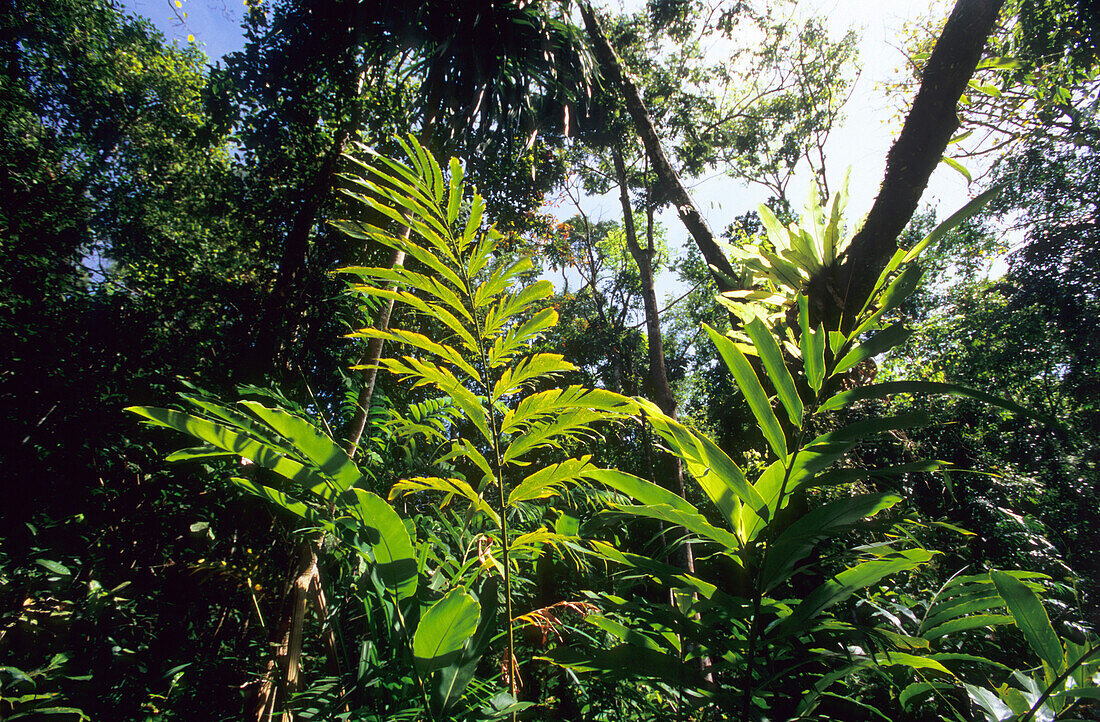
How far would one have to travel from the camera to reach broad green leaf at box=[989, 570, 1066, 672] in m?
0.54

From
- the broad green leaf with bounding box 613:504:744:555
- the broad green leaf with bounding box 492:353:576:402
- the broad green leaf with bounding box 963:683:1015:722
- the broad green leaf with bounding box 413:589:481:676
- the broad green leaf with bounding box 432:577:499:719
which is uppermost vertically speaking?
the broad green leaf with bounding box 492:353:576:402

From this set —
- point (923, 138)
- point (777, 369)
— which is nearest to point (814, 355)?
point (777, 369)

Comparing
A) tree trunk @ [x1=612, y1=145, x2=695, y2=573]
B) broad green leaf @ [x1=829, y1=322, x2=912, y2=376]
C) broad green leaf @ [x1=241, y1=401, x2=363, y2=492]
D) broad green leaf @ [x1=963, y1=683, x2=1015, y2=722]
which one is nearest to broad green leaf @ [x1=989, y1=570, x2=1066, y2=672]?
broad green leaf @ [x1=963, y1=683, x2=1015, y2=722]

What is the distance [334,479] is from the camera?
49 centimetres

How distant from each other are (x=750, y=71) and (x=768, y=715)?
10.5 metres

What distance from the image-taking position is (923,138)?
1643 millimetres

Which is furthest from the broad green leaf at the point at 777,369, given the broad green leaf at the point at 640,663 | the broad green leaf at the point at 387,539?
the broad green leaf at the point at 387,539

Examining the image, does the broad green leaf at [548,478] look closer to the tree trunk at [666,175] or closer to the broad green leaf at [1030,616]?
the broad green leaf at [1030,616]

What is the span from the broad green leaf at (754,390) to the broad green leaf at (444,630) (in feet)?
1.44

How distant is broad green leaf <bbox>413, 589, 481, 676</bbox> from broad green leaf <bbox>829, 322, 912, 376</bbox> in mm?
577

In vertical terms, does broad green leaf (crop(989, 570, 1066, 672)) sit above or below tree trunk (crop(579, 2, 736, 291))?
below

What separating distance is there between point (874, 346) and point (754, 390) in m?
0.21

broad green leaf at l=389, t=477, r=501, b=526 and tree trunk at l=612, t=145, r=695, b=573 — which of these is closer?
broad green leaf at l=389, t=477, r=501, b=526

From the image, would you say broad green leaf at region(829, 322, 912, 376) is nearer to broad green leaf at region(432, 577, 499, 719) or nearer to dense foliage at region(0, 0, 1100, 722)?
dense foliage at region(0, 0, 1100, 722)
